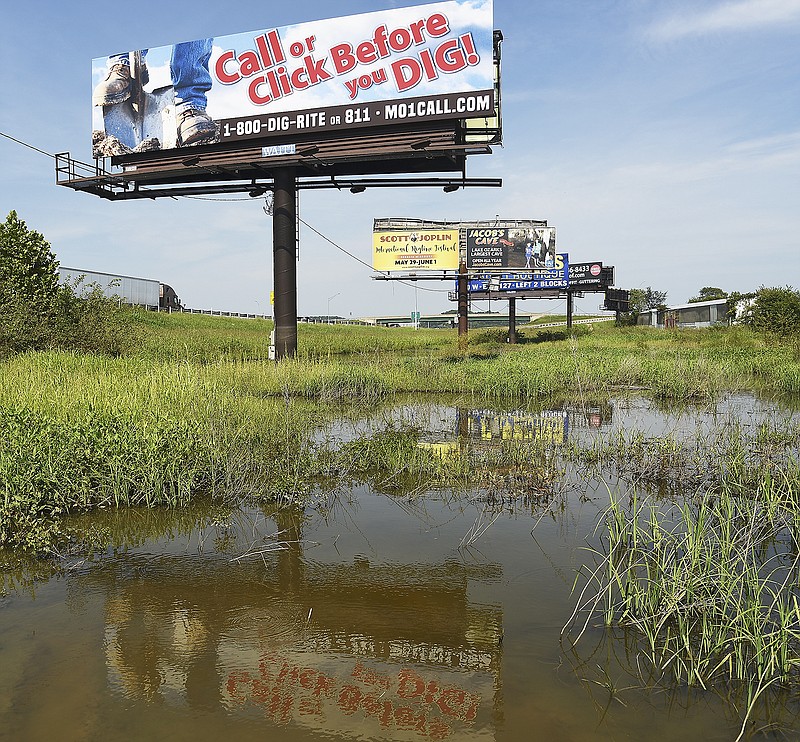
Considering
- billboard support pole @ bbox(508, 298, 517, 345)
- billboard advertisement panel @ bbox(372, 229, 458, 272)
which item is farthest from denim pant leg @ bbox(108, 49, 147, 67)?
billboard support pole @ bbox(508, 298, 517, 345)

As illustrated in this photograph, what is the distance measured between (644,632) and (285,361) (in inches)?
568

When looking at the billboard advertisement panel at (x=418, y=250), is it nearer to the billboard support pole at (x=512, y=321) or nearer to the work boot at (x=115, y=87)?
the billboard support pole at (x=512, y=321)

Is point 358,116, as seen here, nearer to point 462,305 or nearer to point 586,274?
point 462,305

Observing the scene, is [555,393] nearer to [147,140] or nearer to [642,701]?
[642,701]

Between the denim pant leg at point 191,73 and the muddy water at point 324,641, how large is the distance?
55.3ft

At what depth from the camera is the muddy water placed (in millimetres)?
3295

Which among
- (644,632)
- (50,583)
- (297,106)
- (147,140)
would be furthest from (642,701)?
(147,140)

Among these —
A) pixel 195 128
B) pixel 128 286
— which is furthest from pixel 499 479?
pixel 128 286

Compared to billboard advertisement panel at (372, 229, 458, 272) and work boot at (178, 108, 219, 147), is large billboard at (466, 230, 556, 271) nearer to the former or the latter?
billboard advertisement panel at (372, 229, 458, 272)

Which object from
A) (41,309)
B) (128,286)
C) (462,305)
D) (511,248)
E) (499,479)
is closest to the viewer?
(499,479)

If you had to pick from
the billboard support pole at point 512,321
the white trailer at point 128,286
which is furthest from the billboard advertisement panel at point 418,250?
the white trailer at point 128,286

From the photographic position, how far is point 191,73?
1967 cm

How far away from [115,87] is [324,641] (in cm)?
2188

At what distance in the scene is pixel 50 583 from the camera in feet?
16.2
